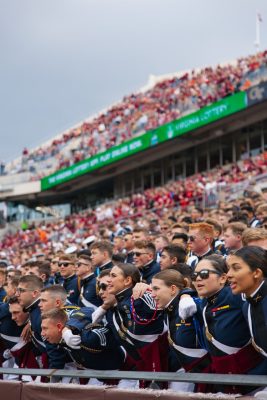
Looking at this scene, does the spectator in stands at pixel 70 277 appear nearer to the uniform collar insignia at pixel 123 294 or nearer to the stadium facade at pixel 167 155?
the uniform collar insignia at pixel 123 294

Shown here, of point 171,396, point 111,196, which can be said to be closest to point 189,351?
point 171,396

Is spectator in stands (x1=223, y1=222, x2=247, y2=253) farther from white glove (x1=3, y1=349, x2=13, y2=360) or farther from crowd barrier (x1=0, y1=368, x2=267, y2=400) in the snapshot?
crowd barrier (x1=0, y1=368, x2=267, y2=400)

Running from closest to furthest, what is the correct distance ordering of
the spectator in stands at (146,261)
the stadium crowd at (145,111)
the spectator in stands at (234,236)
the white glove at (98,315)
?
the white glove at (98,315) → the spectator in stands at (234,236) → the spectator in stands at (146,261) → the stadium crowd at (145,111)

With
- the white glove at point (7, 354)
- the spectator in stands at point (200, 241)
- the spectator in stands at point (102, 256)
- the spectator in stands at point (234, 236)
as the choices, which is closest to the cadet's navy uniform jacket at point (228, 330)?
the spectator in stands at point (200, 241)

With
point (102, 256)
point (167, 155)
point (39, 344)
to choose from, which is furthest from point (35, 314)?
point (167, 155)

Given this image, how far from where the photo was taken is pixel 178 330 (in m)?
4.04

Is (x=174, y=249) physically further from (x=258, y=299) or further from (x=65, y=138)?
(x=65, y=138)

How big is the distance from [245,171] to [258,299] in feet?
53.5

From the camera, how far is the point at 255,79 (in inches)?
842

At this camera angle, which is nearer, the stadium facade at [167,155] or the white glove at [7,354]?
the white glove at [7,354]

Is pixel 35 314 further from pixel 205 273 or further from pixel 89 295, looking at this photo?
pixel 205 273

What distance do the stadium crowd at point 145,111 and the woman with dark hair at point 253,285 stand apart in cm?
1841

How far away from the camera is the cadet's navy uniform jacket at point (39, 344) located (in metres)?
4.74

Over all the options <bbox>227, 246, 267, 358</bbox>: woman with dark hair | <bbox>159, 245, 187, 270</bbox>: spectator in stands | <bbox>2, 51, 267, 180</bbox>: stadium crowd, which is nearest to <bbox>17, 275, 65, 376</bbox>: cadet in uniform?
<bbox>159, 245, 187, 270</bbox>: spectator in stands
